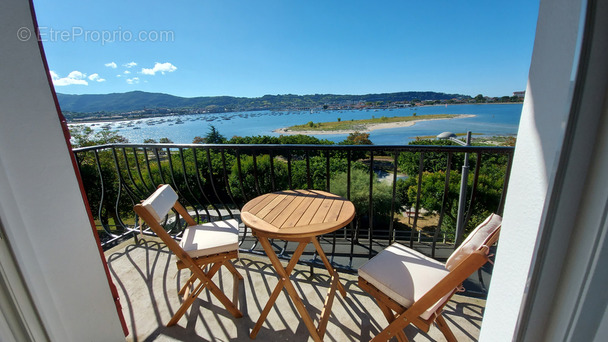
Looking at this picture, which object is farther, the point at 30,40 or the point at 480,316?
the point at 480,316

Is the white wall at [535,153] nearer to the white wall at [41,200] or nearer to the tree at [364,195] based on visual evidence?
the white wall at [41,200]

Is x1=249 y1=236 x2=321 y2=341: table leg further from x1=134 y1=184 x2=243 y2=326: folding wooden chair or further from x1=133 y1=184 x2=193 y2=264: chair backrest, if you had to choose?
x1=133 y1=184 x2=193 y2=264: chair backrest

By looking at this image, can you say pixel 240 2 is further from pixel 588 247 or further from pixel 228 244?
pixel 588 247

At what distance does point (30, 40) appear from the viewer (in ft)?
3.94

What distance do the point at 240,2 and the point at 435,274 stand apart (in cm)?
636

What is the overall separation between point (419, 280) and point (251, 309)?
1459 mm

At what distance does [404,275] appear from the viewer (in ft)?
5.04

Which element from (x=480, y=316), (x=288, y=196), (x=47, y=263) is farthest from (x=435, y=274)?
(x=47, y=263)

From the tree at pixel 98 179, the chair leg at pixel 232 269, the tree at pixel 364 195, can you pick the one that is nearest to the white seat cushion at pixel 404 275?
the chair leg at pixel 232 269

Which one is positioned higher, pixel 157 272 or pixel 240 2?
pixel 240 2

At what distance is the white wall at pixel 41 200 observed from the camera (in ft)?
3.71

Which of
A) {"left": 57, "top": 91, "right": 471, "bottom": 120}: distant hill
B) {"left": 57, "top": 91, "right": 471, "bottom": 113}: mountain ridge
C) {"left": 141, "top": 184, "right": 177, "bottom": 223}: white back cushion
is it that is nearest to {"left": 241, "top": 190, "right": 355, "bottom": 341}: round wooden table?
{"left": 141, "top": 184, "right": 177, "bottom": 223}: white back cushion

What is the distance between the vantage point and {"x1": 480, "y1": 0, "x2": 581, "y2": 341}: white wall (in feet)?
2.34

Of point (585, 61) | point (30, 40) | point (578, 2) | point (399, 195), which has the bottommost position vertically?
point (399, 195)
